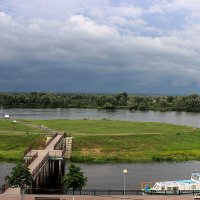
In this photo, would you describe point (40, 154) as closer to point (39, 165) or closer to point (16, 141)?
point (39, 165)

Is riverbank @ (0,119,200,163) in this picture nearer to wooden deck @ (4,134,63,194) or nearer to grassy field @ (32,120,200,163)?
grassy field @ (32,120,200,163)

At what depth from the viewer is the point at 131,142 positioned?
338ft

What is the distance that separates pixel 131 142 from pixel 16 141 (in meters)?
28.3

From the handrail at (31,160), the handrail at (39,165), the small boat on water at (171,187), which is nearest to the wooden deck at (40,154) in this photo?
the handrail at (39,165)

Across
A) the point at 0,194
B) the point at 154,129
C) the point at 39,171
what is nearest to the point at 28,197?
the point at 0,194

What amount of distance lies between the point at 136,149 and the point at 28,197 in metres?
53.7

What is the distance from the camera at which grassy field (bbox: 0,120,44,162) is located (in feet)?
291

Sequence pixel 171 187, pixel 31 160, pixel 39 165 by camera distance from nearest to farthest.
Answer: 1. pixel 171 187
2. pixel 39 165
3. pixel 31 160

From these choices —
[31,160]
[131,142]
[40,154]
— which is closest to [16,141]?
[131,142]

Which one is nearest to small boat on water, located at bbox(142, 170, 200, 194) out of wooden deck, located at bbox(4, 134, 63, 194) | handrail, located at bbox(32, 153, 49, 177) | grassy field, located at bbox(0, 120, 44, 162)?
handrail, located at bbox(32, 153, 49, 177)

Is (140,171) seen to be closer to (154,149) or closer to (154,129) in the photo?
(154,149)

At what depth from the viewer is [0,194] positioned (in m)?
48.5

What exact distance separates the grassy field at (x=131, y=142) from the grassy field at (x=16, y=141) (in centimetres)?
958

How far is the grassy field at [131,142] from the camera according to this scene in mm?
90988
